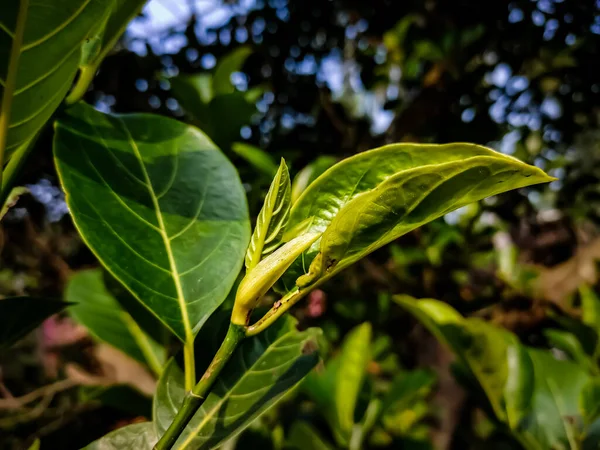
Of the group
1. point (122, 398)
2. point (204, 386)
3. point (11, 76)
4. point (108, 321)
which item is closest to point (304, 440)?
point (122, 398)

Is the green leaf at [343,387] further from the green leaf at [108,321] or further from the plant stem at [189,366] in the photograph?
the plant stem at [189,366]

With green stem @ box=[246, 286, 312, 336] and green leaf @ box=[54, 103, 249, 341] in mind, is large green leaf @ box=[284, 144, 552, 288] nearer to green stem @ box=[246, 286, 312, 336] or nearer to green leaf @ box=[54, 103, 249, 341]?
green stem @ box=[246, 286, 312, 336]

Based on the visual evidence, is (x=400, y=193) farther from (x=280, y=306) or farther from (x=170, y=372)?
(x=170, y=372)

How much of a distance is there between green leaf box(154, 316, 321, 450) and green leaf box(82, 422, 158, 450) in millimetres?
16

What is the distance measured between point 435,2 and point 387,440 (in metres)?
1.45

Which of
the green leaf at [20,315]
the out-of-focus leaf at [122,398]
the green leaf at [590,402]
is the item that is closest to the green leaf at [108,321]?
→ the out-of-focus leaf at [122,398]

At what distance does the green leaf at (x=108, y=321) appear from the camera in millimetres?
907

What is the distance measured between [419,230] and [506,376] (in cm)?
78

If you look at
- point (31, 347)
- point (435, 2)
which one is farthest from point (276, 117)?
A: point (31, 347)

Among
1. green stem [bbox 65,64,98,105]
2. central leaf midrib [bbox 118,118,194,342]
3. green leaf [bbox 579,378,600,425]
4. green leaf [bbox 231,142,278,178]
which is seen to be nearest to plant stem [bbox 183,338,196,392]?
central leaf midrib [bbox 118,118,194,342]

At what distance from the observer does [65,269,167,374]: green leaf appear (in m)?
0.91

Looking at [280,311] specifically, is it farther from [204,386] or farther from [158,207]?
[158,207]

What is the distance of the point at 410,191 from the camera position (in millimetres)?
340

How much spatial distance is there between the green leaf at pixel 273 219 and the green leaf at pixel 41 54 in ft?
0.68
